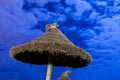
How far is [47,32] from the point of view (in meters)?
9.75

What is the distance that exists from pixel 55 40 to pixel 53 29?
3.25ft

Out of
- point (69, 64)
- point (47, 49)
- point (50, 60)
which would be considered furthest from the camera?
point (69, 64)

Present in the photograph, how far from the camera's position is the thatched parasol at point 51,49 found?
8680mm

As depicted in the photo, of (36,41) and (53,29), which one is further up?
(53,29)

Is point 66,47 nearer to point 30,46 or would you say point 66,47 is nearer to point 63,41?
point 63,41

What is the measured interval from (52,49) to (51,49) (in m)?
0.03

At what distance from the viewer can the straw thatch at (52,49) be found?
28.5ft

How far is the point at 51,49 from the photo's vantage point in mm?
A: 8617

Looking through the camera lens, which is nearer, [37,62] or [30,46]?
[30,46]

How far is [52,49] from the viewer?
339 inches

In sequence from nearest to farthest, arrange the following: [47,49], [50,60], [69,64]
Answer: [47,49]
[50,60]
[69,64]

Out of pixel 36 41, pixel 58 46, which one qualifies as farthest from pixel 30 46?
pixel 58 46

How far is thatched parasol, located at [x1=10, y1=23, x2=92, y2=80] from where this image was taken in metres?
8.68

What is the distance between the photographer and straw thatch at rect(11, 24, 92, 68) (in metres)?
8.67
